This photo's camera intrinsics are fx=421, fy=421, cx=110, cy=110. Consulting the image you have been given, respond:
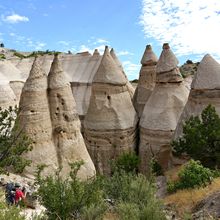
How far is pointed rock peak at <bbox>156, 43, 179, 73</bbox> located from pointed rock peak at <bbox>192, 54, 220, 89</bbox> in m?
2.35

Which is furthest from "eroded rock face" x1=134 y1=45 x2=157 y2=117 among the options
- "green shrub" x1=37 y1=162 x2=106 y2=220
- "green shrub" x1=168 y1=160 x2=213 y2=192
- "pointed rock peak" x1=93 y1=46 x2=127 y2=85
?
"green shrub" x1=37 y1=162 x2=106 y2=220

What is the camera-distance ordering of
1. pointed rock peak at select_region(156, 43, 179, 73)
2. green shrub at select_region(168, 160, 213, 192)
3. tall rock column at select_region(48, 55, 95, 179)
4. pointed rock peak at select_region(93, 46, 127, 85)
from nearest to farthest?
green shrub at select_region(168, 160, 213, 192) → tall rock column at select_region(48, 55, 95, 179) → pointed rock peak at select_region(156, 43, 179, 73) → pointed rock peak at select_region(93, 46, 127, 85)

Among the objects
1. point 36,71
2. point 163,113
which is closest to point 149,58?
point 163,113

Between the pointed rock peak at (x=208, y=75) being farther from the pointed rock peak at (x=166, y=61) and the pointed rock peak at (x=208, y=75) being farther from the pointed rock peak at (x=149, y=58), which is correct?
the pointed rock peak at (x=149, y=58)

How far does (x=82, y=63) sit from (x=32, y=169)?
19.0 m

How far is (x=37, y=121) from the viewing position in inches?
579

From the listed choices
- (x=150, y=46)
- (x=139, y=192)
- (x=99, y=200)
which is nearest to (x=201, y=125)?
(x=139, y=192)

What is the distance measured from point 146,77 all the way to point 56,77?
8.55 meters

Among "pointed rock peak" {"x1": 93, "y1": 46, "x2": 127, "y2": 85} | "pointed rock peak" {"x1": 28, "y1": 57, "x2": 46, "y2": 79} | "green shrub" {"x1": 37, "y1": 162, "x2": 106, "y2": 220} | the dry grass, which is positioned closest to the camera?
"green shrub" {"x1": 37, "y1": 162, "x2": 106, "y2": 220}

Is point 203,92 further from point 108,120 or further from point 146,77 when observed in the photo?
point 146,77

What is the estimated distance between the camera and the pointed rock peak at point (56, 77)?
15.4m

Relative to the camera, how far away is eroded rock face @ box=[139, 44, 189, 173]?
19.3 metres

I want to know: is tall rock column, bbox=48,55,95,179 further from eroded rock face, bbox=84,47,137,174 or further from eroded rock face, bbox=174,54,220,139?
eroded rock face, bbox=84,47,137,174

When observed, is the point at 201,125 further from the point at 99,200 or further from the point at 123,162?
the point at 99,200
